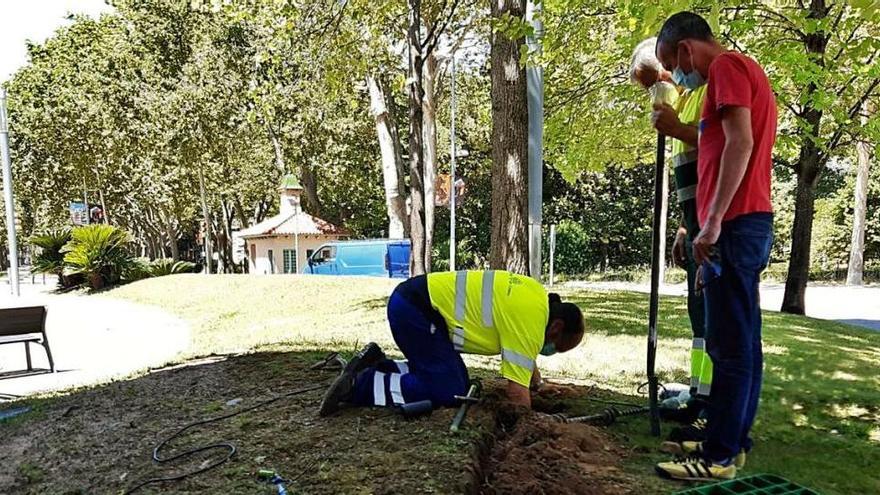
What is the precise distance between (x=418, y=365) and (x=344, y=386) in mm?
465

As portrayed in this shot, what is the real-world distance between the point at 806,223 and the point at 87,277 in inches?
807

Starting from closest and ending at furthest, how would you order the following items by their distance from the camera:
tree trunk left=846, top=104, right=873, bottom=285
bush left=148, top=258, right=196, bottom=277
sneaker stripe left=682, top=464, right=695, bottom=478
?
sneaker stripe left=682, top=464, right=695, bottom=478 → tree trunk left=846, top=104, right=873, bottom=285 → bush left=148, top=258, right=196, bottom=277

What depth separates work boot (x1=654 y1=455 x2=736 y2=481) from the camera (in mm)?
2758

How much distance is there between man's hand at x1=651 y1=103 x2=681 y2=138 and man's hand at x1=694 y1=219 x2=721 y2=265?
74 centimetres

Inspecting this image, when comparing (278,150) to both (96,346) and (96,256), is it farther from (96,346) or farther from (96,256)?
(96,346)

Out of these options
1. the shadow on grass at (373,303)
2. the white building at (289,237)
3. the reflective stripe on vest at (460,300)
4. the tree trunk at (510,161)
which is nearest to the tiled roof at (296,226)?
the white building at (289,237)

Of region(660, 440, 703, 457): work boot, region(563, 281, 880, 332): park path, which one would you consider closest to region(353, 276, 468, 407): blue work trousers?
region(660, 440, 703, 457): work boot

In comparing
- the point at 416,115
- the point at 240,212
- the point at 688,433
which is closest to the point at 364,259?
the point at 416,115

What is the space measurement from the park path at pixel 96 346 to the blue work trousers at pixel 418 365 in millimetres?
4684

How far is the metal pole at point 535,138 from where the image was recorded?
688 centimetres

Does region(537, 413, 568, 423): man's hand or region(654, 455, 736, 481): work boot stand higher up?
region(654, 455, 736, 481): work boot

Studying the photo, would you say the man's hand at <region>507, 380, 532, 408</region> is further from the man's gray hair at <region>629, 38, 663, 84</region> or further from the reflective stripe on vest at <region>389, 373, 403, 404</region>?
the man's gray hair at <region>629, 38, 663, 84</region>

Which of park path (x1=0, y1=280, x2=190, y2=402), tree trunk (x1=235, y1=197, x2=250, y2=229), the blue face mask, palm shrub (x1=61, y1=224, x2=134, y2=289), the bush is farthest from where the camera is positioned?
tree trunk (x1=235, y1=197, x2=250, y2=229)

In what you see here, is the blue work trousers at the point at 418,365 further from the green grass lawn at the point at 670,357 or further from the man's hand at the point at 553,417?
the green grass lawn at the point at 670,357
